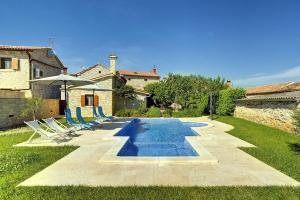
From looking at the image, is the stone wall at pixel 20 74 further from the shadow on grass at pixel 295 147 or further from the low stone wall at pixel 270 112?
the shadow on grass at pixel 295 147

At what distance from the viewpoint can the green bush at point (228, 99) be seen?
23.2m

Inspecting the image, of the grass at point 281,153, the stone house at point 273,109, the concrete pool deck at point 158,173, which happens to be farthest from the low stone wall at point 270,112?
the concrete pool deck at point 158,173

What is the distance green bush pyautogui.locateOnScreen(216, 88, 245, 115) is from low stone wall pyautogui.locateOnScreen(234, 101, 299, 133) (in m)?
1.24

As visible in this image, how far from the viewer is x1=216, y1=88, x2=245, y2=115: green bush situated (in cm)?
2316

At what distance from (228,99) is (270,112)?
7572 millimetres

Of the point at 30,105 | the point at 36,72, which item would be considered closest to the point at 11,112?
the point at 30,105

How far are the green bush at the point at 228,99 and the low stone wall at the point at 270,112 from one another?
1.24m

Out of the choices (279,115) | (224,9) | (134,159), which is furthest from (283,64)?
(134,159)

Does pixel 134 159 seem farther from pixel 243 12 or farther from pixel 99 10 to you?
pixel 243 12

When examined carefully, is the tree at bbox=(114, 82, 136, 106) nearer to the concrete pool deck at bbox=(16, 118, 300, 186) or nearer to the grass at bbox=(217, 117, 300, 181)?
the grass at bbox=(217, 117, 300, 181)

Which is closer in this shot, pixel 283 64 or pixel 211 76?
pixel 283 64

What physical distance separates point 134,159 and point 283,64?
79.3 feet

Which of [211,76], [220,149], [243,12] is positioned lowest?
[220,149]

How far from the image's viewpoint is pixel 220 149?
8547 mm
